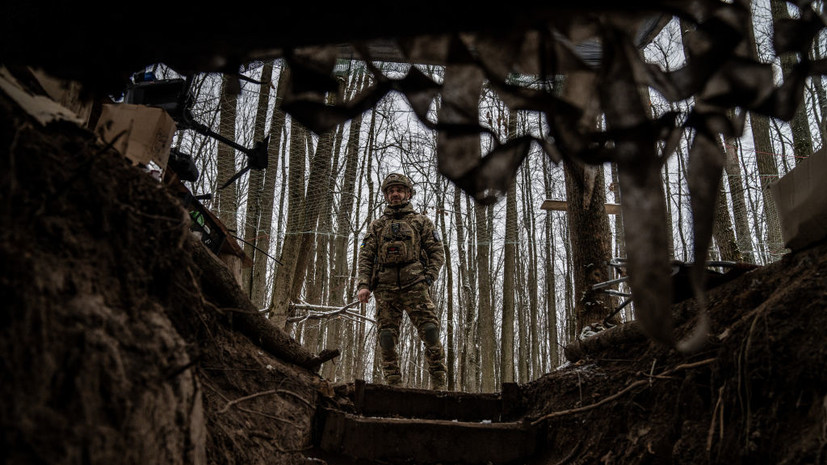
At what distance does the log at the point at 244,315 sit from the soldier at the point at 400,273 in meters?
1.62

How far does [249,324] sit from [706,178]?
91.5 inches

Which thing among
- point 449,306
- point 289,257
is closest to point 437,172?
point 289,257

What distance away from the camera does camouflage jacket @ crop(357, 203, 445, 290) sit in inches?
193

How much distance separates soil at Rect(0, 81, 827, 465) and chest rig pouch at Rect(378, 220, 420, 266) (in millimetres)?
2364

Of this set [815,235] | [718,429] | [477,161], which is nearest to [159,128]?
[477,161]

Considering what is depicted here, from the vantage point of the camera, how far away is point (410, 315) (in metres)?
4.79

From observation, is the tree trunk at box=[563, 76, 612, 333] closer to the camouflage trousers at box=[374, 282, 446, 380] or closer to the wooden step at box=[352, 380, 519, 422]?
the wooden step at box=[352, 380, 519, 422]

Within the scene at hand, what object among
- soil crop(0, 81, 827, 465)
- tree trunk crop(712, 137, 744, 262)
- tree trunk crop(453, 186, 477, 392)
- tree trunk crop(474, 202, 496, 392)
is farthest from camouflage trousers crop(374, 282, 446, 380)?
tree trunk crop(453, 186, 477, 392)

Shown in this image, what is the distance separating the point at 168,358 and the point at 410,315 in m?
3.71

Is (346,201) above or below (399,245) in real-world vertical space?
above

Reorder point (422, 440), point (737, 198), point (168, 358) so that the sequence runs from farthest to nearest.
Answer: point (737, 198) < point (422, 440) < point (168, 358)

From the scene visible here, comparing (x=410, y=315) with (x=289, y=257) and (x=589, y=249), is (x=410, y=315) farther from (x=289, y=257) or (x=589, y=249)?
(x=289, y=257)

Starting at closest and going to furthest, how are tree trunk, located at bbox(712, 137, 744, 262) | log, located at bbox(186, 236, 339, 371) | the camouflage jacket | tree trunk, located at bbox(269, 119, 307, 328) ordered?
log, located at bbox(186, 236, 339, 371) → the camouflage jacket → tree trunk, located at bbox(269, 119, 307, 328) → tree trunk, located at bbox(712, 137, 744, 262)

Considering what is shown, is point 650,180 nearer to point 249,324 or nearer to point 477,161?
point 477,161
